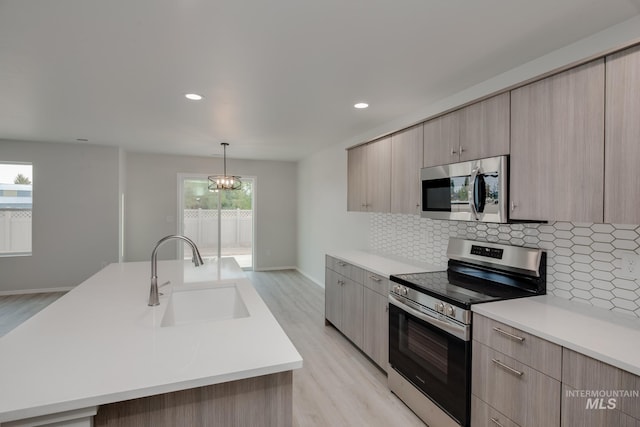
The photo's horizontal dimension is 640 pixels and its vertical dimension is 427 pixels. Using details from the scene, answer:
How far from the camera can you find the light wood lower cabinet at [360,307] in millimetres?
2738

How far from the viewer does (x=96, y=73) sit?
241 cm

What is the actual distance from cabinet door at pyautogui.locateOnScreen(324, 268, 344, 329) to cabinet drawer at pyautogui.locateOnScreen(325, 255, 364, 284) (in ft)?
0.24

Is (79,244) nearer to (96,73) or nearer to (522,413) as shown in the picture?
(96,73)

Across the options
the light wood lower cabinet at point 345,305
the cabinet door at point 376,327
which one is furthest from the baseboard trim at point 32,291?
the cabinet door at point 376,327

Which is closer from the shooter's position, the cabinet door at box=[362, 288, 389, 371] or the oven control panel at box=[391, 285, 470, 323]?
the oven control panel at box=[391, 285, 470, 323]

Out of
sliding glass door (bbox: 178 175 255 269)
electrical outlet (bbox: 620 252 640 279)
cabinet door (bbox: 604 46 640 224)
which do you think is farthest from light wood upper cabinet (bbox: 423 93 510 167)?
sliding glass door (bbox: 178 175 255 269)

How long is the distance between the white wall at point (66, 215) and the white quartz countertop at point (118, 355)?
437cm

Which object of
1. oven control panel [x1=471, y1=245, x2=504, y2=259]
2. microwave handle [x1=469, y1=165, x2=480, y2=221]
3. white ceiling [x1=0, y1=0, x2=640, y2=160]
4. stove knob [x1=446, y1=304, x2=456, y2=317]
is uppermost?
white ceiling [x1=0, y1=0, x2=640, y2=160]

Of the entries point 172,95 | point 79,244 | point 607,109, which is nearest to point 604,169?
point 607,109

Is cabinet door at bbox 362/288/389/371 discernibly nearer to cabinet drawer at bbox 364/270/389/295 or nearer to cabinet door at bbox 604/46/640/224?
cabinet drawer at bbox 364/270/389/295

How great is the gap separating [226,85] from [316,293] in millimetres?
3700

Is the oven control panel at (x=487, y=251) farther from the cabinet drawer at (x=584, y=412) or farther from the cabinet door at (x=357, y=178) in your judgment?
the cabinet door at (x=357, y=178)

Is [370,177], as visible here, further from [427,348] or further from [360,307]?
[427,348]

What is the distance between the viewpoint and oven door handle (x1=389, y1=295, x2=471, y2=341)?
1848 millimetres
